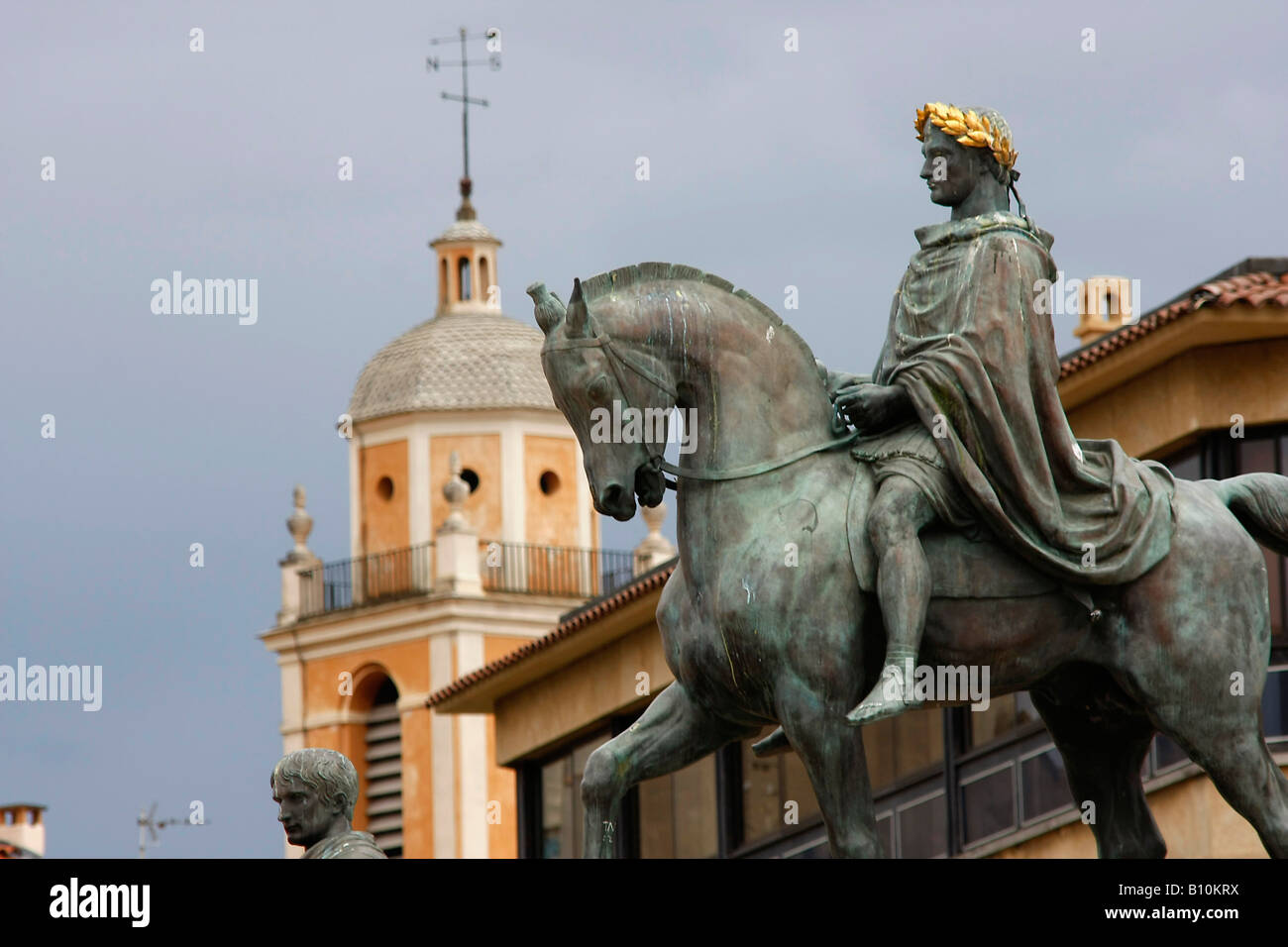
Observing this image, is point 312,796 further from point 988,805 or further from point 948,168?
point 988,805

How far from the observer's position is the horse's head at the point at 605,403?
14.2 meters

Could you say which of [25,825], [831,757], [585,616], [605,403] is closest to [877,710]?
[831,757]

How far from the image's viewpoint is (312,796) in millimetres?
13406

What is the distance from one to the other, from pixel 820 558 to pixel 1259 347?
21412 mm

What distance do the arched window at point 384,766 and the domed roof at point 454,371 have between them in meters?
7.56

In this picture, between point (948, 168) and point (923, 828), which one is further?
point (923, 828)

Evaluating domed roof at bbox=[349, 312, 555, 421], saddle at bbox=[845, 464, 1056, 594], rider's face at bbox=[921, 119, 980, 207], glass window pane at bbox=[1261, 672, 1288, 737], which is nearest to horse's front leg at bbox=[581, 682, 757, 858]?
saddle at bbox=[845, 464, 1056, 594]

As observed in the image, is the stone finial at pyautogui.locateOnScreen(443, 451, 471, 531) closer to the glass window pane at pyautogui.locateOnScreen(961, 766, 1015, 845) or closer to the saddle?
the glass window pane at pyautogui.locateOnScreen(961, 766, 1015, 845)

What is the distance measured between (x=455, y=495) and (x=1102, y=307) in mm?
34969

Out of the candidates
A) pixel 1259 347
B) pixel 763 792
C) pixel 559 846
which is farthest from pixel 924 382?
pixel 559 846

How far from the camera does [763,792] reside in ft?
144

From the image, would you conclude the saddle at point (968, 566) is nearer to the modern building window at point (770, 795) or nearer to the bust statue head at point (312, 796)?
the bust statue head at point (312, 796)

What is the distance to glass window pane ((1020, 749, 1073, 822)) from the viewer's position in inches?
1454
